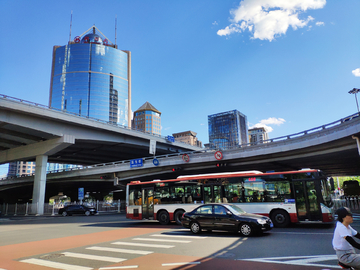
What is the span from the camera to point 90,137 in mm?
40875

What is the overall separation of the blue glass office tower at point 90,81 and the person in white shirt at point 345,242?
129 meters

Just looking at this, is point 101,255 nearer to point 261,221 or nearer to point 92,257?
point 92,257

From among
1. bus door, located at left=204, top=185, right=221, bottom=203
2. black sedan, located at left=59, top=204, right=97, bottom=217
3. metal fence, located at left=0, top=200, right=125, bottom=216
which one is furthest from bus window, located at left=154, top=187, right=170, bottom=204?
metal fence, located at left=0, top=200, right=125, bottom=216

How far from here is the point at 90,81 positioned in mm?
132125

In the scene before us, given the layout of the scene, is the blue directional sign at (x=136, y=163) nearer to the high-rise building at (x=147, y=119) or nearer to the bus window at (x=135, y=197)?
the bus window at (x=135, y=197)

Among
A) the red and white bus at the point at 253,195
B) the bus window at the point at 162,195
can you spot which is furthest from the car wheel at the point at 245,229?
the bus window at the point at 162,195

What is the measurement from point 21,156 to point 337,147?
46.0m

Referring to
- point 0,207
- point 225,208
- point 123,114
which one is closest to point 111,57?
point 123,114

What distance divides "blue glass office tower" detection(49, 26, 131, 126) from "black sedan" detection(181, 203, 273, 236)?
12046 centimetres

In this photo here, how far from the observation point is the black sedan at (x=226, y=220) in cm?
1109

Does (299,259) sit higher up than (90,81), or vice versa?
(90,81)

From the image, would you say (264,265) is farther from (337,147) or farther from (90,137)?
(90,137)

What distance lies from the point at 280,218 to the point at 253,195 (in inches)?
72.6

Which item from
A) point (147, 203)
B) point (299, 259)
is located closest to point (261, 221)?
point (299, 259)
